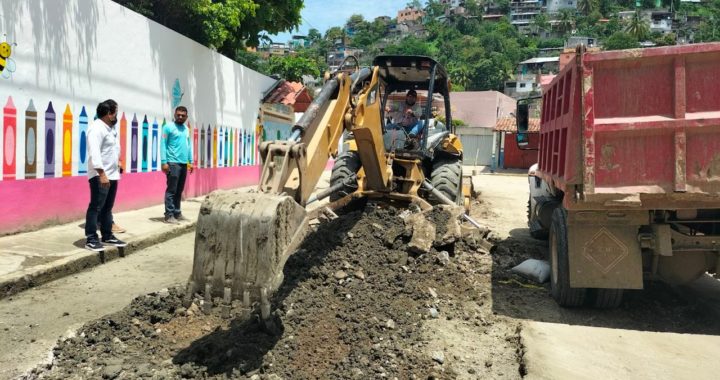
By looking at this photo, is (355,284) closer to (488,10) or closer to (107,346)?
(107,346)

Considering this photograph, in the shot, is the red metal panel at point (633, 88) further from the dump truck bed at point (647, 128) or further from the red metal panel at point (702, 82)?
the red metal panel at point (702, 82)

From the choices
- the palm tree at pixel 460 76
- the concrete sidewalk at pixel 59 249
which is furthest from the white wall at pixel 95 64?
the palm tree at pixel 460 76

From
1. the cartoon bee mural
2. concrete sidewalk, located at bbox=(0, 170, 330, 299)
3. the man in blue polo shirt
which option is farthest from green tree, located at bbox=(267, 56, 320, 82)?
the cartoon bee mural

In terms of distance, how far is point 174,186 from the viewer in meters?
8.39

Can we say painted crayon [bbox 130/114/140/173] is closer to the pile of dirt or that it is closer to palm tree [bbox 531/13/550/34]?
the pile of dirt

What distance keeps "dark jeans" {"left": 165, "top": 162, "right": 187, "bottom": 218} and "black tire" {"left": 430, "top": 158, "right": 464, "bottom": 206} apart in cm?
370

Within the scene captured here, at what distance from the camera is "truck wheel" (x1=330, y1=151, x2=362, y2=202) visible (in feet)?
24.9

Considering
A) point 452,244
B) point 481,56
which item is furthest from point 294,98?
point 481,56

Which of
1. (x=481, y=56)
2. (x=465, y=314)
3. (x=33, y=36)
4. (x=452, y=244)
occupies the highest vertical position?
(x=481, y=56)

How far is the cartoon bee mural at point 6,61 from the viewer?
6531 mm

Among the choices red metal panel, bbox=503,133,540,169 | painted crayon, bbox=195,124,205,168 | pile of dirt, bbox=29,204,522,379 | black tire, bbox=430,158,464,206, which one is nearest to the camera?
pile of dirt, bbox=29,204,522,379

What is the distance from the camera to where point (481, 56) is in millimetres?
107438

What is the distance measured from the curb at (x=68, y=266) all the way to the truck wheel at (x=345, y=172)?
96.7 inches

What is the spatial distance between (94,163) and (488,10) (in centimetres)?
17212
